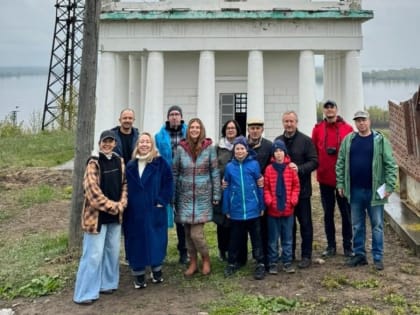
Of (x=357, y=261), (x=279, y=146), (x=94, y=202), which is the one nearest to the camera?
(x=94, y=202)

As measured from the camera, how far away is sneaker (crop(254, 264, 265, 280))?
18.8 ft

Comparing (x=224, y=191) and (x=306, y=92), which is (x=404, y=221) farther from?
(x=306, y=92)

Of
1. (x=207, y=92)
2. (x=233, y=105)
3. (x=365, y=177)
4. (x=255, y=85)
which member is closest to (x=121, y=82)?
(x=207, y=92)

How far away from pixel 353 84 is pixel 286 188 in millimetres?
10167

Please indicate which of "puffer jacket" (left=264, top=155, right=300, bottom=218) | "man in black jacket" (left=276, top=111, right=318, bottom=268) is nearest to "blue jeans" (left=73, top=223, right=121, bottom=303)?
"puffer jacket" (left=264, top=155, right=300, bottom=218)

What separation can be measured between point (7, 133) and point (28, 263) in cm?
2148

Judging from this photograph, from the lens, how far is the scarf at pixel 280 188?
572 cm

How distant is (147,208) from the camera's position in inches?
214

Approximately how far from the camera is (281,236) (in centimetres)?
598

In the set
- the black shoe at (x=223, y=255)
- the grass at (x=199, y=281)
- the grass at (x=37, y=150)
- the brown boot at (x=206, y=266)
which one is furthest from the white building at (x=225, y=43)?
the brown boot at (x=206, y=266)

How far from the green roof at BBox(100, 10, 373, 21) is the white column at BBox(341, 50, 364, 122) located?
114cm

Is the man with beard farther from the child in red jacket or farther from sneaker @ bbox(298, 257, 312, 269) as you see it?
sneaker @ bbox(298, 257, 312, 269)

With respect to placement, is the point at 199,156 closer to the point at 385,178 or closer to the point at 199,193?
the point at 199,193

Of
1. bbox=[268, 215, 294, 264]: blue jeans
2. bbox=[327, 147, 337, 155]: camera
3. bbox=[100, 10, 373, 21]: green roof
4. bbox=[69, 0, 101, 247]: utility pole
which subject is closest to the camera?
bbox=[268, 215, 294, 264]: blue jeans
